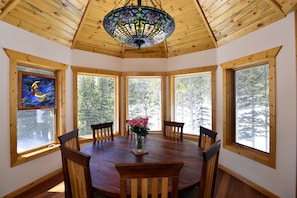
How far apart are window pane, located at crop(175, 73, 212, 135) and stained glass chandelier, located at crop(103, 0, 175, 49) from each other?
7.34 feet

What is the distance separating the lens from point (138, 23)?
167 cm

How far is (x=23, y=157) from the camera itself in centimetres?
262

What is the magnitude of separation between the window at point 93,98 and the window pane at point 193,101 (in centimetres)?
156

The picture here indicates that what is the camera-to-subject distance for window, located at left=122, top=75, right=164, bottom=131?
4305mm

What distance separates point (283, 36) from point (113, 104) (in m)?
3.45

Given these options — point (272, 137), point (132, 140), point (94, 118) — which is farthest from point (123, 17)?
point (94, 118)

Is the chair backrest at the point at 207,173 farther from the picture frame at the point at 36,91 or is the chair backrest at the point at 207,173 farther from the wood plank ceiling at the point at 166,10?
the picture frame at the point at 36,91

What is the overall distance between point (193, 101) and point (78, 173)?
3.15 metres

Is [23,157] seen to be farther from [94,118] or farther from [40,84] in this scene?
[94,118]

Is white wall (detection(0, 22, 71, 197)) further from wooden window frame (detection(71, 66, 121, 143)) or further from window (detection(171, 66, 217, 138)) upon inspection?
window (detection(171, 66, 217, 138))

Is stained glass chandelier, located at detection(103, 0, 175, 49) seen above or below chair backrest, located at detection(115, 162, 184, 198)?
above

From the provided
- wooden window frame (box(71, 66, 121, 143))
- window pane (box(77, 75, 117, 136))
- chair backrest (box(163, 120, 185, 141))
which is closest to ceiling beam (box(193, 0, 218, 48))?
chair backrest (box(163, 120, 185, 141))

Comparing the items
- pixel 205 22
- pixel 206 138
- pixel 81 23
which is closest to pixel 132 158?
pixel 206 138

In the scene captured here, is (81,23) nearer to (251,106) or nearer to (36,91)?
(36,91)
